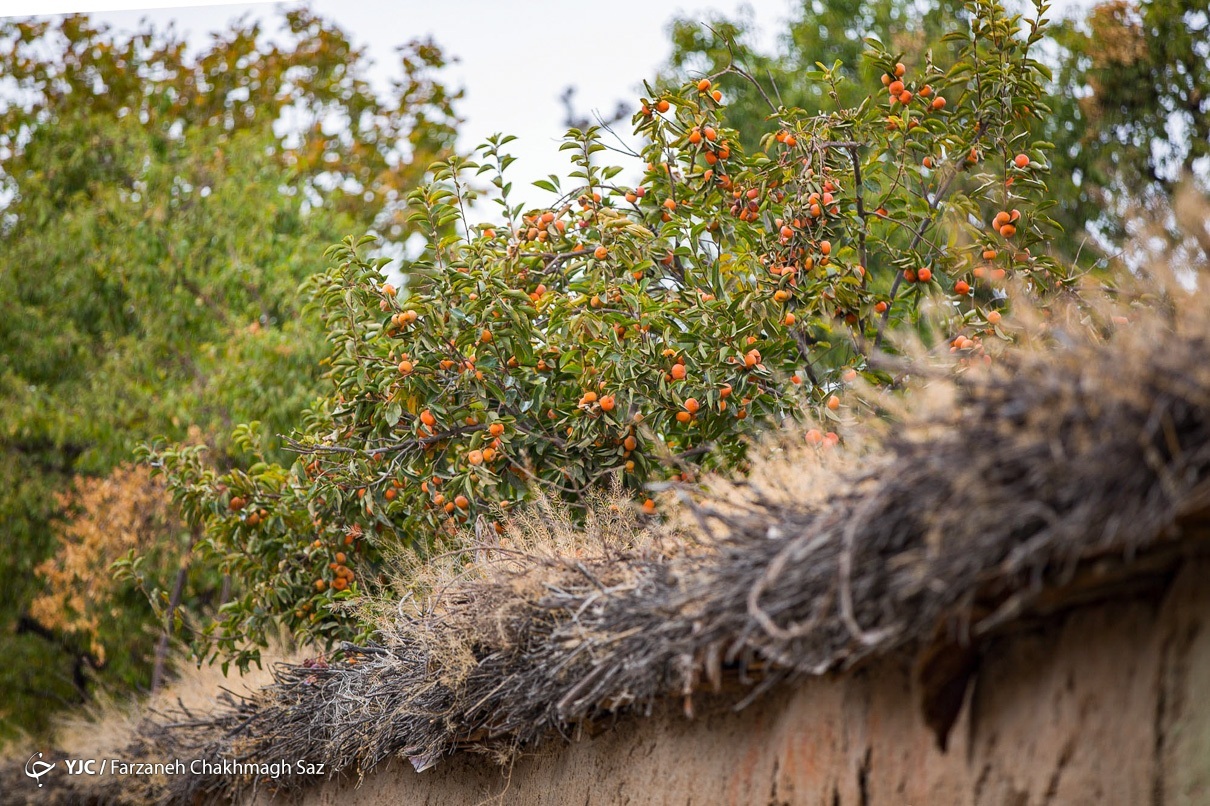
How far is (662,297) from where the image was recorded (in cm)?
673

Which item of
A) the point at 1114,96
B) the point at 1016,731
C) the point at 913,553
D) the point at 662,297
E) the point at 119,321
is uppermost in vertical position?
the point at 1114,96

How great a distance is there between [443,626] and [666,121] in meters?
3.27

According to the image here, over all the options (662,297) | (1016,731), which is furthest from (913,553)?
(662,297)

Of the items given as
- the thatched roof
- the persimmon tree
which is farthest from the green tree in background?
the thatched roof

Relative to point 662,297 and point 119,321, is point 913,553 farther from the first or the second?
point 119,321

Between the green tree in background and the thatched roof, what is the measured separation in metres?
7.01

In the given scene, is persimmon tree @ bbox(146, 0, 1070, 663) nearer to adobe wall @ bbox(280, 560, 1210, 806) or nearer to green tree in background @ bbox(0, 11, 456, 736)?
adobe wall @ bbox(280, 560, 1210, 806)

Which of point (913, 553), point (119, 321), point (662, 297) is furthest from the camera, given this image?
point (119, 321)

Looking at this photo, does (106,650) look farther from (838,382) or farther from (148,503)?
(838,382)

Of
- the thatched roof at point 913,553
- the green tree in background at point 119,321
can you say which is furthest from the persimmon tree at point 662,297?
the green tree in background at point 119,321

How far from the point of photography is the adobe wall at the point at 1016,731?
Result: 105 inches

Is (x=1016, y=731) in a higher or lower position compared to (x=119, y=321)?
lower

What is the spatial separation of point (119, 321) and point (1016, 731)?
1337cm

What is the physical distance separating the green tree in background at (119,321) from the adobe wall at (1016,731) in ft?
25.7
